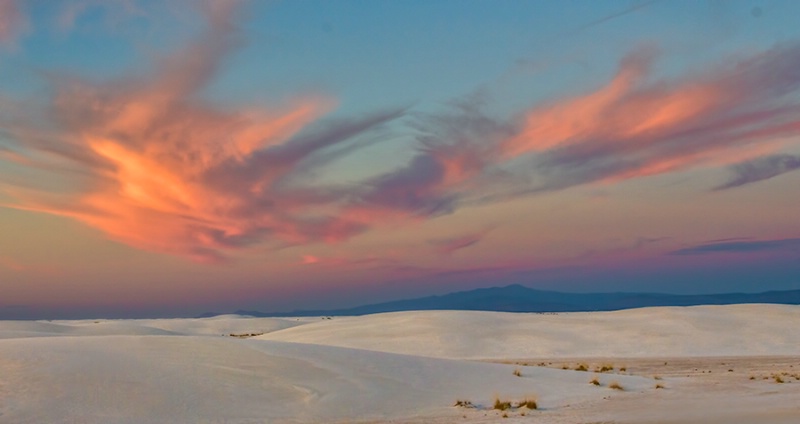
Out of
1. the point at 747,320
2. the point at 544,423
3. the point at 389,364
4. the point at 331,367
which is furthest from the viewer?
the point at 747,320

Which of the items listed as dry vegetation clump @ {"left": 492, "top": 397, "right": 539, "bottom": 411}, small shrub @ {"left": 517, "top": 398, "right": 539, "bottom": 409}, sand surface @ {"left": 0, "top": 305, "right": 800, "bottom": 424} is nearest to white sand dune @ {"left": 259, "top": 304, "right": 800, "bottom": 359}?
sand surface @ {"left": 0, "top": 305, "right": 800, "bottom": 424}

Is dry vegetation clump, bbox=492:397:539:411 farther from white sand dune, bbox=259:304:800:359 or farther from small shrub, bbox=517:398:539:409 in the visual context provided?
white sand dune, bbox=259:304:800:359

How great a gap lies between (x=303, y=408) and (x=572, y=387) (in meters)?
10.2

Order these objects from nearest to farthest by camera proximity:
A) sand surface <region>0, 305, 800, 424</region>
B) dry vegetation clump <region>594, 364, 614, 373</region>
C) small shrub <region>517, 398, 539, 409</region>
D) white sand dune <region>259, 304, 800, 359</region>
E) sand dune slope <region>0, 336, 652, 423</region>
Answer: sand surface <region>0, 305, 800, 424</region>
sand dune slope <region>0, 336, 652, 423</region>
small shrub <region>517, 398, 539, 409</region>
dry vegetation clump <region>594, 364, 614, 373</region>
white sand dune <region>259, 304, 800, 359</region>

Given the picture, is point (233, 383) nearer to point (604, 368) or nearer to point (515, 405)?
point (515, 405)

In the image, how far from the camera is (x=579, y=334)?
166 ft

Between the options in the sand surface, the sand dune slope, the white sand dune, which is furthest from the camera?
the white sand dune

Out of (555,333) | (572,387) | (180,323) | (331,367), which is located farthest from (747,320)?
(180,323)

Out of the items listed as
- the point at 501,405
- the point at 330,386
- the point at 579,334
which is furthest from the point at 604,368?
the point at 579,334

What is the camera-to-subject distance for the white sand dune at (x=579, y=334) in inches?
1725

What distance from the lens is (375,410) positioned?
742 inches

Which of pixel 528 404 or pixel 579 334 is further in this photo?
pixel 579 334

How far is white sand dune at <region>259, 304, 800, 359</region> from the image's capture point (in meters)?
43.8

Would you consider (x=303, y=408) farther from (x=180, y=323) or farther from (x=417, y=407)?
(x=180, y=323)
